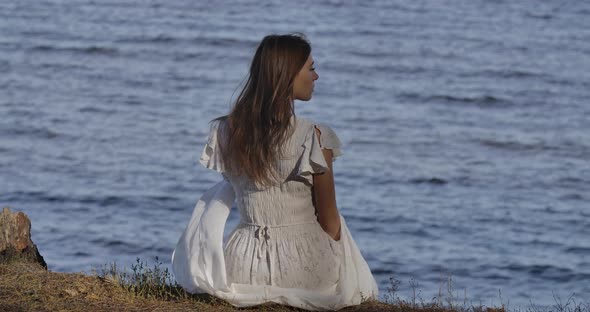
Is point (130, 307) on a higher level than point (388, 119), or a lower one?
higher

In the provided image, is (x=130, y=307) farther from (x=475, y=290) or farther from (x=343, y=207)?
(x=343, y=207)

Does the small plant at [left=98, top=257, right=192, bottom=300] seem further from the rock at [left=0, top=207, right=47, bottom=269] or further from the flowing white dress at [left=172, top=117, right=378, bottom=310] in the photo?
the rock at [left=0, top=207, right=47, bottom=269]

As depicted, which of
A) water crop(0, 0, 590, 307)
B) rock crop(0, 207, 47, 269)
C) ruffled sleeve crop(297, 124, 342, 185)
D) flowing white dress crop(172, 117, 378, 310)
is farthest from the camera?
water crop(0, 0, 590, 307)

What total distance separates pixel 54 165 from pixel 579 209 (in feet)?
26.1

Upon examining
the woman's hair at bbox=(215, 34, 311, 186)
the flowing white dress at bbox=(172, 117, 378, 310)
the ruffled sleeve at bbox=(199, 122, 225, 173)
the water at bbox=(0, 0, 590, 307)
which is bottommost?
the water at bbox=(0, 0, 590, 307)

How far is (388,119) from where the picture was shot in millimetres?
19438

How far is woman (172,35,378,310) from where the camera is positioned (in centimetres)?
564

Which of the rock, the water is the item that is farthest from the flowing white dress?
the water

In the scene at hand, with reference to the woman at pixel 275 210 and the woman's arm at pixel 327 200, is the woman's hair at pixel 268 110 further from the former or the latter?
the woman's arm at pixel 327 200

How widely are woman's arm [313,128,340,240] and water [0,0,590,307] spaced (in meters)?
6.16

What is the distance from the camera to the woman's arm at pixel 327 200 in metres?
5.71

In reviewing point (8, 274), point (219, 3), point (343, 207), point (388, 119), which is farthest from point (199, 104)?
point (8, 274)

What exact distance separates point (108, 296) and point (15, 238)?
1636mm

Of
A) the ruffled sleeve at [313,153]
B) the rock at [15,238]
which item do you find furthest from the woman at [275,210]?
the rock at [15,238]
